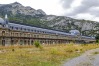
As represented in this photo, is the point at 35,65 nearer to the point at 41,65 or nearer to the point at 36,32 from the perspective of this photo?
the point at 41,65

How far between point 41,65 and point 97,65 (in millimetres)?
5635

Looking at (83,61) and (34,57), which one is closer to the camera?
(83,61)

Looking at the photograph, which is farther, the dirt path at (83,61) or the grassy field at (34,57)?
the dirt path at (83,61)

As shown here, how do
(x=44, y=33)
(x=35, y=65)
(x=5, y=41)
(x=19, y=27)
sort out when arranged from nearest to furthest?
(x=35, y=65) → (x=5, y=41) → (x=19, y=27) → (x=44, y=33)

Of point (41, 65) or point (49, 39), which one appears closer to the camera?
point (41, 65)

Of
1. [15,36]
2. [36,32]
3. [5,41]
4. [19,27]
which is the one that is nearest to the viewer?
[5,41]

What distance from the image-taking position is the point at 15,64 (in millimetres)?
23484

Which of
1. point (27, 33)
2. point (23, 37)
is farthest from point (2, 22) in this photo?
point (27, 33)

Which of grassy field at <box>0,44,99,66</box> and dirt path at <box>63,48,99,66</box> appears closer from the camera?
grassy field at <box>0,44,99,66</box>

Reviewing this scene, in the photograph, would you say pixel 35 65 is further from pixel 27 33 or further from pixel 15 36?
pixel 27 33

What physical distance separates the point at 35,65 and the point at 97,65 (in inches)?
245

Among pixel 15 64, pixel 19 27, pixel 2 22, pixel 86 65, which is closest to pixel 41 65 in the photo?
pixel 15 64

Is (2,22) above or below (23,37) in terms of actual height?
above

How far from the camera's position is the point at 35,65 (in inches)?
915
